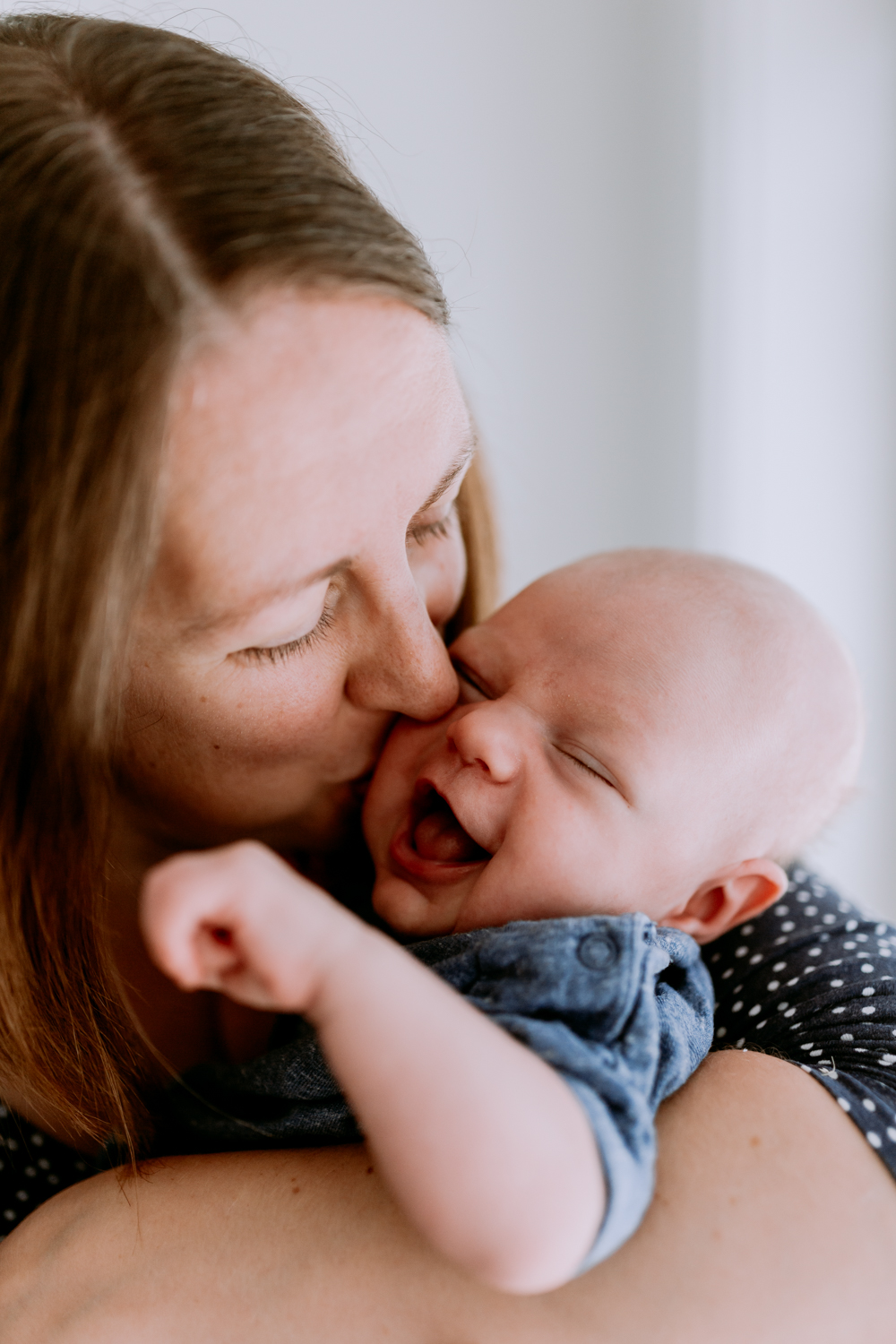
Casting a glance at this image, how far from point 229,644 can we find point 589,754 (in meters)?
0.36

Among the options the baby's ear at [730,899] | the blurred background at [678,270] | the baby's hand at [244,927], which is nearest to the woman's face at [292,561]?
the baby's hand at [244,927]

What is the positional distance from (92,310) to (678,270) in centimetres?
167

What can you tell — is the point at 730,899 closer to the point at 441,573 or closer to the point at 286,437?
the point at 441,573

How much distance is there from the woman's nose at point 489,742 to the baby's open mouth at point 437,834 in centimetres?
6

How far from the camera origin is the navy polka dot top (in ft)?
3.18

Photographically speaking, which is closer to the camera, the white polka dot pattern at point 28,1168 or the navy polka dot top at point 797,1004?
the navy polka dot top at point 797,1004

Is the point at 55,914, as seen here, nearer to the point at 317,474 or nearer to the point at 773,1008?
the point at 317,474

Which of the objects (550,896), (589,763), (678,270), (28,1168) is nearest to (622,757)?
(589,763)

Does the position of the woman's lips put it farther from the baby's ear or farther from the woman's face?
the baby's ear

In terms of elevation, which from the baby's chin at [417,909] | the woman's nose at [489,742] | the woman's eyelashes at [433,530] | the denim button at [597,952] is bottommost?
the baby's chin at [417,909]

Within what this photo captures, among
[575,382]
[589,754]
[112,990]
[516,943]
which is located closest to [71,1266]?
[112,990]

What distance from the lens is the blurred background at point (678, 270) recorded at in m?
1.88

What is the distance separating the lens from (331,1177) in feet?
2.96

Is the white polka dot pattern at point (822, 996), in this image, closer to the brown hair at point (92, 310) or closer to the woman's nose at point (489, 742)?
the woman's nose at point (489, 742)
